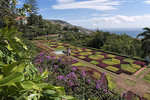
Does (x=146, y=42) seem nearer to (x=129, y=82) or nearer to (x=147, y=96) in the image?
(x=129, y=82)

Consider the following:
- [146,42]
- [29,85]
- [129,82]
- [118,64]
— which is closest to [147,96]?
[129,82]

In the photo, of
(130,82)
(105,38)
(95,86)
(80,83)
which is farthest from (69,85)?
(105,38)

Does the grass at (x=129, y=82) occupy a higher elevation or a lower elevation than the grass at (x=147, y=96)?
higher

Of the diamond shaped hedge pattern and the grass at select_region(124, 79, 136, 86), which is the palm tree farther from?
the grass at select_region(124, 79, 136, 86)

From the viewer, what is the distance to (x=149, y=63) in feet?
36.9

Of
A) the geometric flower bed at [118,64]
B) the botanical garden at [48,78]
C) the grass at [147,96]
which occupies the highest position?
the botanical garden at [48,78]

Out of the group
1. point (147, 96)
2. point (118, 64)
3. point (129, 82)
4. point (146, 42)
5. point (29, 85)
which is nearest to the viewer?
point (29, 85)

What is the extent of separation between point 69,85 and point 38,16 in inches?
2508

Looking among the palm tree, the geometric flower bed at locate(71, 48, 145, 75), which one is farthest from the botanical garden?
the geometric flower bed at locate(71, 48, 145, 75)

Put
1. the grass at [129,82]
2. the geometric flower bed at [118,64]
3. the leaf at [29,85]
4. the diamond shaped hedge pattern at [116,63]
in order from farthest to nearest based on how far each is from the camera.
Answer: the diamond shaped hedge pattern at [116,63] → the geometric flower bed at [118,64] → the grass at [129,82] → the leaf at [29,85]

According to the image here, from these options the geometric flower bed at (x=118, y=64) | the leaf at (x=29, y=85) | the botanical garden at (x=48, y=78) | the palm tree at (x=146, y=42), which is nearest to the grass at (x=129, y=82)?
the botanical garden at (x=48, y=78)

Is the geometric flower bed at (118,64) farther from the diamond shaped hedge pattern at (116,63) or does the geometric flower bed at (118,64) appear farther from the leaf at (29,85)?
the leaf at (29,85)

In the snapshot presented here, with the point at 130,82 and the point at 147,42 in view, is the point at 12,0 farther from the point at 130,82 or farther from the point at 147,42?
the point at 147,42

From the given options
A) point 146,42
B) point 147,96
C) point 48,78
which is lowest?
point 147,96
